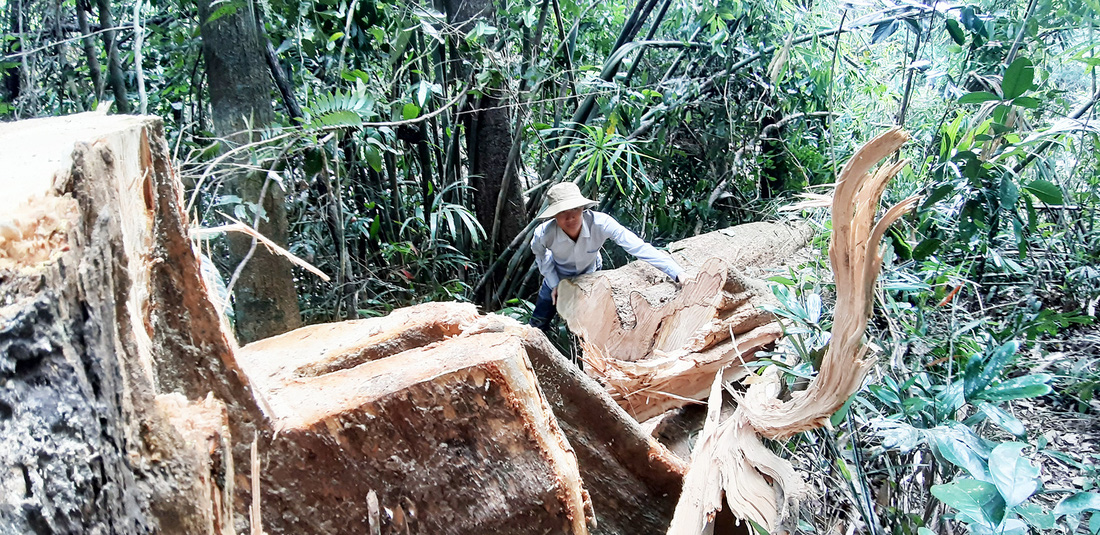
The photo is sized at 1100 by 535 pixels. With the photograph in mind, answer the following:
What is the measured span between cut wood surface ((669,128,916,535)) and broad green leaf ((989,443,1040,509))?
0.27 m

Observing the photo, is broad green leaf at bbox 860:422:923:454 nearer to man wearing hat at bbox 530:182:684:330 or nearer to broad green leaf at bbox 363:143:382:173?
man wearing hat at bbox 530:182:684:330


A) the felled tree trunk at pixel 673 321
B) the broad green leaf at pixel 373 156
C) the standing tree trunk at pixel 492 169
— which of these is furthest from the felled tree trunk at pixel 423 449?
the standing tree trunk at pixel 492 169

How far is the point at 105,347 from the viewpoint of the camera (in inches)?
28.8

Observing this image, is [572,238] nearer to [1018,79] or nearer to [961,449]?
[1018,79]

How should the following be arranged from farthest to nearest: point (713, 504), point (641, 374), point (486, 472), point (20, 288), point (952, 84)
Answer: point (952, 84), point (641, 374), point (713, 504), point (486, 472), point (20, 288)

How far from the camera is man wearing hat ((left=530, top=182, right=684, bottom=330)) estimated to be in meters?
3.32

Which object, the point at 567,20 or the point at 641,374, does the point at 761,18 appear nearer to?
the point at 567,20

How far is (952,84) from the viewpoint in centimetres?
310

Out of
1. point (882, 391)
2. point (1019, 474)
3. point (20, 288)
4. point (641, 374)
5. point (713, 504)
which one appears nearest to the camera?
point (20, 288)

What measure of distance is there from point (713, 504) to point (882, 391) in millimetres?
498

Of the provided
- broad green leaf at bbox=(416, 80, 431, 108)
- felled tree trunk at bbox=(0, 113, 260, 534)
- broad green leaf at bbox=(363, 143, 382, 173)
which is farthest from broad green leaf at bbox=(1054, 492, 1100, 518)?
broad green leaf at bbox=(416, 80, 431, 108)

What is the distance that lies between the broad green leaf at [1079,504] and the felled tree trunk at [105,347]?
1388 mm

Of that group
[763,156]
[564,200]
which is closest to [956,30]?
[564,200]

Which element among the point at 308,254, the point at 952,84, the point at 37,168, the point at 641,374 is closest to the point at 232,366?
the point at 37,168
